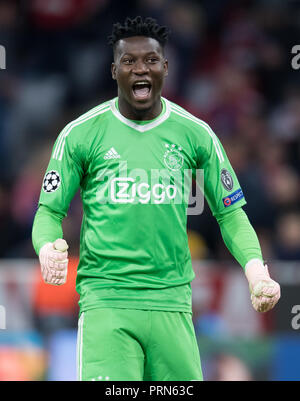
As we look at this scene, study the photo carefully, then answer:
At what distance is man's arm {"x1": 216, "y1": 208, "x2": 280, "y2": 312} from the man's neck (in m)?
0.63

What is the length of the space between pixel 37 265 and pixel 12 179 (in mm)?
1945

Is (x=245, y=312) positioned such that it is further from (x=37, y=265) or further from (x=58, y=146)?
(x=58, y=146)

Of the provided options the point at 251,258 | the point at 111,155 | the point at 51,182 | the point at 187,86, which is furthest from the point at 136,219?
the point at 187,86

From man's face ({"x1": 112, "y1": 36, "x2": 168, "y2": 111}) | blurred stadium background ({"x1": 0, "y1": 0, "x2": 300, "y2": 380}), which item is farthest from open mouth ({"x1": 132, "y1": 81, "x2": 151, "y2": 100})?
blurred stadium background ({"x1": 0, "y1": 0, "x2": 300, "y2": 380})

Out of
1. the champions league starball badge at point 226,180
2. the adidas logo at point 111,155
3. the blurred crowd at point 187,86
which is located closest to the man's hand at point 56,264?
the adidas logo at point 111,155

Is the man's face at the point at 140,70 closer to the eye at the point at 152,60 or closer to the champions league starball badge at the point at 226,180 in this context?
the eye at the point at 152,60

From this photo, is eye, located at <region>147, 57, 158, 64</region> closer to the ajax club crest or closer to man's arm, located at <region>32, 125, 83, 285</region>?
the ajax club crest

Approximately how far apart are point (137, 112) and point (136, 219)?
552mm

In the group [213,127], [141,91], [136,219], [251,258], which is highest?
[213,127]

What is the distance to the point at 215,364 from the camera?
7059 millimetres

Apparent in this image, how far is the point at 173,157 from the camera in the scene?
4.43 meters

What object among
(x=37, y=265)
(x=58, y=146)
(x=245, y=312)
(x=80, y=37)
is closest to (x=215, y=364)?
(x=245, y=312)

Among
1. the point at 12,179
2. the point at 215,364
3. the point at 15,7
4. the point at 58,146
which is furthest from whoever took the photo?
the point at 15,7

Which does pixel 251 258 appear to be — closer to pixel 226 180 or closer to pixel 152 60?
pixel 226 180
